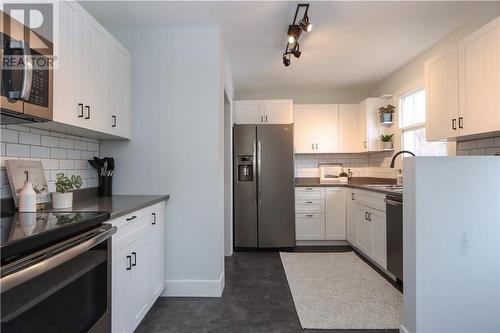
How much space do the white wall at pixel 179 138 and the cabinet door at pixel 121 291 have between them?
822mm

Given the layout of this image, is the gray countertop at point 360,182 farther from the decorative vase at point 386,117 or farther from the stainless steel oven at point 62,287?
the stainless steel oven at point 62,287

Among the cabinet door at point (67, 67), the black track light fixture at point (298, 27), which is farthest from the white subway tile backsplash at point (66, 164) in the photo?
the black track light fixture at point (298, 27)

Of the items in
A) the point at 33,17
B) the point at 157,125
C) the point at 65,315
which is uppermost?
the point at 33,17

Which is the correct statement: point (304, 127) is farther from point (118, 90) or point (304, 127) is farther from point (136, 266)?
point (136, 266)

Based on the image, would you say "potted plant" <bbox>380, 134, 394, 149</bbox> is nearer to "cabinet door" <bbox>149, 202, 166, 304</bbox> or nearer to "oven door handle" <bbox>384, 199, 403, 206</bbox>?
"oven door handle" <bbox>384, 199, 403, 206</bbox>

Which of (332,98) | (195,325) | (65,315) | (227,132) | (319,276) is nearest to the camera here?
(65,315)

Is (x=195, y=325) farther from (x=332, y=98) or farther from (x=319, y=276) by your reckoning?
(x=332, y=98)

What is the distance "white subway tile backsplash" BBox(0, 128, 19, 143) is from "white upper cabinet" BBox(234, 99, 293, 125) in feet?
9.64

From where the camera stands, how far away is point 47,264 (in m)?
1.03

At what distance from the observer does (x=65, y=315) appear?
116cm

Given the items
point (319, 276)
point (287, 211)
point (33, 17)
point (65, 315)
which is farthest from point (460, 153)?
point (33, 17)

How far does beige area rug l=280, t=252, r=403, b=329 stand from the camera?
2176 millimetres

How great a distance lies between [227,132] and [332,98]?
214 cm

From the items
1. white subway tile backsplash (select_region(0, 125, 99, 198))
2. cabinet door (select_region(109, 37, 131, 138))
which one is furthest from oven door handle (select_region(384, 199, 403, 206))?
white subway tile backsplash (select_region(0, 125, 99, 198))
